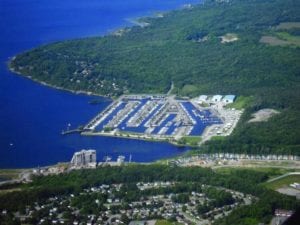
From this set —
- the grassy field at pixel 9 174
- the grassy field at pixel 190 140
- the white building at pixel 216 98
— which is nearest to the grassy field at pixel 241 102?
the white building at pixel 216 98

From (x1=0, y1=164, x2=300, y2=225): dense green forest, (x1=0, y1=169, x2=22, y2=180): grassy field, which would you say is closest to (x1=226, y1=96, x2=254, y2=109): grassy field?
(x1=0, y1=164, x2=300, y2=225): dense green forest

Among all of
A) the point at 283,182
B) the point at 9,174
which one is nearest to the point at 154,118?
the point at 9,174

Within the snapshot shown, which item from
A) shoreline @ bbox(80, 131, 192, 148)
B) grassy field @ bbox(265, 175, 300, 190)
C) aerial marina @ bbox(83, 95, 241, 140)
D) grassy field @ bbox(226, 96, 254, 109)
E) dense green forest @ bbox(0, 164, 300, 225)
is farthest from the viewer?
grassy field @ bbox(226, 96, 254, 109)

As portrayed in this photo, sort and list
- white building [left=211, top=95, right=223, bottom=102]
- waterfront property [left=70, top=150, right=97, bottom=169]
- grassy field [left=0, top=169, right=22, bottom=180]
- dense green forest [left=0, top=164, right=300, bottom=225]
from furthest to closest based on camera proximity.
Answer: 1. white building [left=211, top=95, right=223, bottom=102]
2. waterfront property [left=70, top=150, right=97, bottom=169]
3. grassy field [left=0, top=169, right=22, bottom=180]
4. dense green forest [left=0, top=164, right=300, bottom=225]

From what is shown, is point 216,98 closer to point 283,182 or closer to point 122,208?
point 283,182

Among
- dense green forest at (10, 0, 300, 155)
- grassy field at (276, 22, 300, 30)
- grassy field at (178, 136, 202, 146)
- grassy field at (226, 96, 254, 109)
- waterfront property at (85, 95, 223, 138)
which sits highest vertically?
grassy field at (276, 22, 300, 30)

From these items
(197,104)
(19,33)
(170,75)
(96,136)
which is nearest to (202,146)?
(96,136)

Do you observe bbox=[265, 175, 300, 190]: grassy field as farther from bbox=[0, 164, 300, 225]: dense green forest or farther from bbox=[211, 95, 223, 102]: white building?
bbox=[211, 95, 223, 102]: white building
